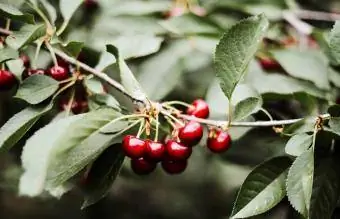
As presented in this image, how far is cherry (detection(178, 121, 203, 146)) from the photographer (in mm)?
944

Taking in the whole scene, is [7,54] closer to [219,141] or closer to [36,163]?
[36,163]

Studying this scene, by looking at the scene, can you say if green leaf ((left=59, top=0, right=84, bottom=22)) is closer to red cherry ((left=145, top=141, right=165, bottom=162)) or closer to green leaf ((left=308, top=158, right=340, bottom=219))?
red cherry ((left=145, top=141, right=165, bottom=162))

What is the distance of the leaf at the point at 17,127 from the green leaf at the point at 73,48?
0.12 metres

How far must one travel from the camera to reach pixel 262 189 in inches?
37.7

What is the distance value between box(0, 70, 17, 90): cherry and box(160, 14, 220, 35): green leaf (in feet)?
1.70

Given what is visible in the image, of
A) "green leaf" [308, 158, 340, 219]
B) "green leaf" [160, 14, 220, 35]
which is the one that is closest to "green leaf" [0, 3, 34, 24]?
"green leaf" [160, 14, 220, 35]

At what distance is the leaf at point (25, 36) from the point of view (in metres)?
0.95

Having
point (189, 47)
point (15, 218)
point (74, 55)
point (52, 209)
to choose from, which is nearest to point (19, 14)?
point (74, 55)

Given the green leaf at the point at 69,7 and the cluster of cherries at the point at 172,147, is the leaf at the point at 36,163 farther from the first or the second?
the green leaf at the point at 69,7

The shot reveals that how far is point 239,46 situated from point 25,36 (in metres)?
0.39

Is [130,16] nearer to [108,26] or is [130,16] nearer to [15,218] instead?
[108,26]

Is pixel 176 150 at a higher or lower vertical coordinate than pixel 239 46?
lower

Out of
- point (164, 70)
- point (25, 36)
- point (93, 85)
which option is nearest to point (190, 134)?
point (93, 85)

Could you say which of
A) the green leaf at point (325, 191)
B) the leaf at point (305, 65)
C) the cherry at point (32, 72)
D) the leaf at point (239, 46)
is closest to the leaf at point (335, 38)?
the leaf at point (239, 46)
